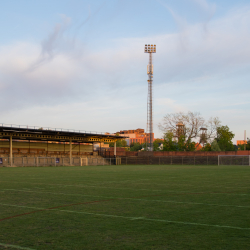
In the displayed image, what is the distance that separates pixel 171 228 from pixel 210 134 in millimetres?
92408

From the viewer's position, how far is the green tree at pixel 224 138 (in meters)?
100

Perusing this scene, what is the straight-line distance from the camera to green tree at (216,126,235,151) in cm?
10038

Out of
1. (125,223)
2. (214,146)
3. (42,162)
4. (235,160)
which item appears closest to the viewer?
(125,223)

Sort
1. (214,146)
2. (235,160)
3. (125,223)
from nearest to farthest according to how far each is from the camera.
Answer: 1. (125,223)
2. (235,160)
3. (214,146)

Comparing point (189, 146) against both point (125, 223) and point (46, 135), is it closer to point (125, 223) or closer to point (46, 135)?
point (46, 135)

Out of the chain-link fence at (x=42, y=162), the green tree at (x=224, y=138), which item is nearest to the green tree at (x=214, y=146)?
the green tree at (x=224, y=138)

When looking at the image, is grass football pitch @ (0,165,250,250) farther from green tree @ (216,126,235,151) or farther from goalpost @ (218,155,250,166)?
green tree @ (216,126,235,151)

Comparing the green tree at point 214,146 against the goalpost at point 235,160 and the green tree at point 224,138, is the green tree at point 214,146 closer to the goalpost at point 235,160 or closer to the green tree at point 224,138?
the green tree at point 224,138

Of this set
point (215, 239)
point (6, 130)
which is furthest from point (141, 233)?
point (6, 130)

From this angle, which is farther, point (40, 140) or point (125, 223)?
point (40, 140)

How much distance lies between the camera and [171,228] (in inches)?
298

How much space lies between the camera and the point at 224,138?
330 feet

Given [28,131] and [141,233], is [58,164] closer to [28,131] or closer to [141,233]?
[28,131]

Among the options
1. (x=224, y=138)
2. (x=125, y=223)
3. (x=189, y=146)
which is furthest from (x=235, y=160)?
(x=125, y=223)
